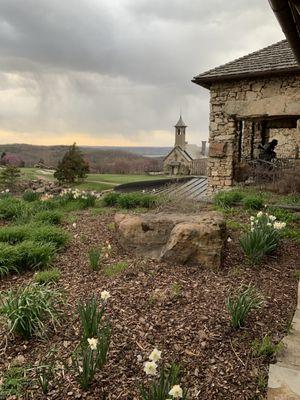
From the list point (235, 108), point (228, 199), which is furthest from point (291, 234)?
point (235, 108)

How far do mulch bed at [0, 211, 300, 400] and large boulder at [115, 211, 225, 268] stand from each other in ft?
0.49

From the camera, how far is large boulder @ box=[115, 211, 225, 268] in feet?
13.8

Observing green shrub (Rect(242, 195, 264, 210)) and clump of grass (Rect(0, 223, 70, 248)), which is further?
green shrub (Rect(242, 195, 264, 210))

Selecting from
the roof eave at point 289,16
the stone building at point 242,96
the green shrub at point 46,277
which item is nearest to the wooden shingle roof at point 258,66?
the stone building at point 242,96

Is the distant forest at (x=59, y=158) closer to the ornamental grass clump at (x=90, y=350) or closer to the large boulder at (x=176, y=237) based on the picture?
the large boulder at (x=176, y=237)

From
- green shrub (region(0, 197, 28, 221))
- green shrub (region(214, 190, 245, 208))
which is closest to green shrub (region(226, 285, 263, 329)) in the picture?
green shrub (region(214, 190, 245, 208))

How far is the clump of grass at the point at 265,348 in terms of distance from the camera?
8.77ft

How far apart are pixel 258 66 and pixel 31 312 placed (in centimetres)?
901

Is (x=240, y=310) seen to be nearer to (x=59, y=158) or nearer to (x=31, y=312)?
(x=31, y=312)

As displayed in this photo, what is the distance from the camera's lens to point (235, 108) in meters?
10.3

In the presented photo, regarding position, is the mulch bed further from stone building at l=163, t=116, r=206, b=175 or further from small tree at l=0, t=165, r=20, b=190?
stone building at l=163, t=116, r=206, b=175

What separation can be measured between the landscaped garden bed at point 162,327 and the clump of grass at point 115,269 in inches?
0.5

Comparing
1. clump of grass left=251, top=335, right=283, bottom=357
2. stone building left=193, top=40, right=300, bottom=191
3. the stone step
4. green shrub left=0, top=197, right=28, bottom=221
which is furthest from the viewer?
stone building left=193, top=40, right=300, bottom=191

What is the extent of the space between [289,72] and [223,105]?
196cm
